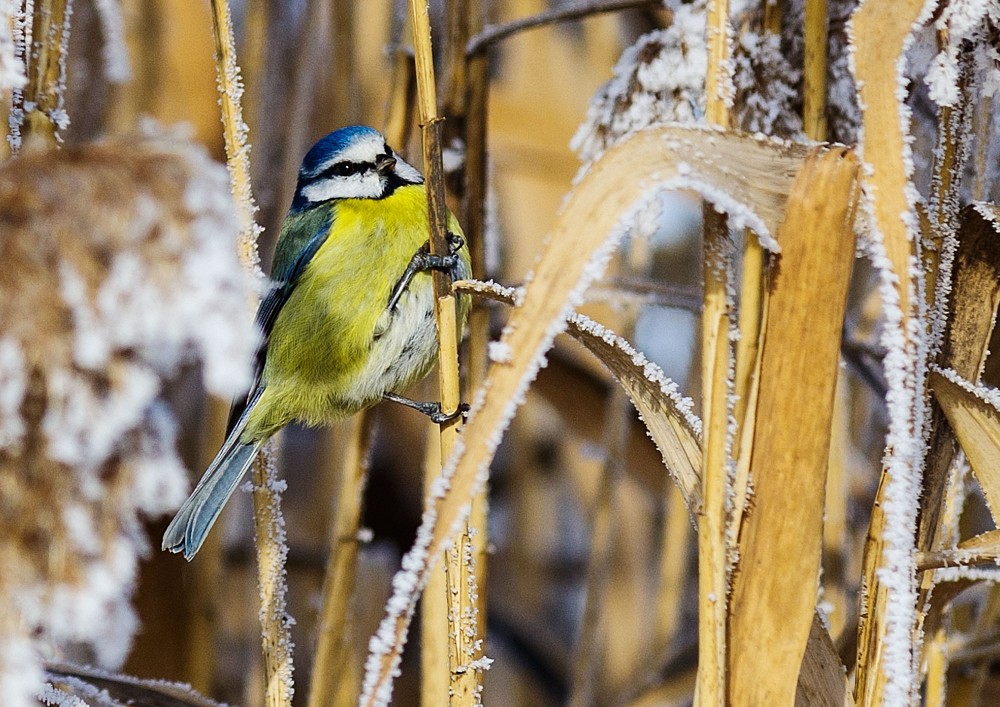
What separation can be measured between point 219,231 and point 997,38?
636 millimetres

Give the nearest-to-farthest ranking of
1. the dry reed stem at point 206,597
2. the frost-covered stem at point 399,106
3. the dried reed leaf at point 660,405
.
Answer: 1. the dried reed leaf at point 660,405
2. the frost-covered stem at point 399,106
3. the dry reed stem at point 206,597

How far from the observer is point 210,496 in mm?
1142

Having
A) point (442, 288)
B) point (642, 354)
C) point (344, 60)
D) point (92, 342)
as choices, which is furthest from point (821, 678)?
point (344, 60)

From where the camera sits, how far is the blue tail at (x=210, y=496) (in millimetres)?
1093

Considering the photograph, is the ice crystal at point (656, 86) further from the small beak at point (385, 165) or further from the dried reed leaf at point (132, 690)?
the dried reed leaf at point (132, 690)

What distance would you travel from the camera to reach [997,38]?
751 millimetres

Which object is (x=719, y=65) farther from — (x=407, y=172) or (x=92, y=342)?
(x=407, y=172)

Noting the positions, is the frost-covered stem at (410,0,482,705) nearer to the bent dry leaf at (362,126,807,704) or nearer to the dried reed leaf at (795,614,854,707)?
the bent dry leaf at (362,126,807,704)

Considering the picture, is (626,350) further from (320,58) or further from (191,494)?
(320,58)

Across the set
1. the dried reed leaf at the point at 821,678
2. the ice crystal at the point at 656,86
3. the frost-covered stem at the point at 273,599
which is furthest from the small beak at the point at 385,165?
the dried reed leaf at the point at 821,678

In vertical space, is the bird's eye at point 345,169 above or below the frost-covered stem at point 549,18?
below

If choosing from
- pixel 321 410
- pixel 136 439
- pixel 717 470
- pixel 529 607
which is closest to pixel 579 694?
pixel 321 410

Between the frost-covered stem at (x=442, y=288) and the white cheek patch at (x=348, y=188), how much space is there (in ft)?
1.73

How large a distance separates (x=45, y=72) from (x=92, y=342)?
1.71ft
